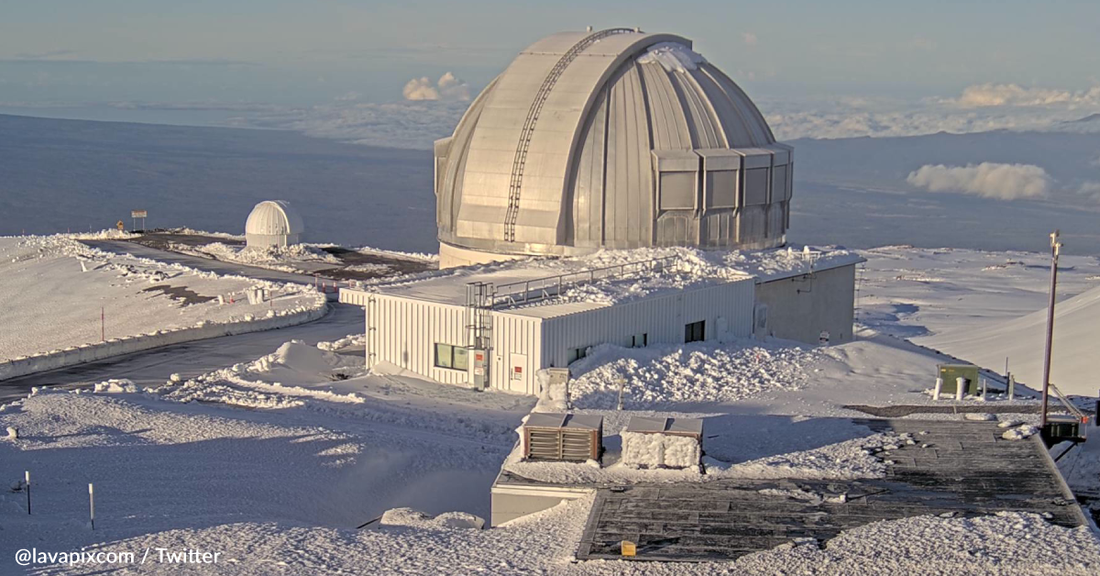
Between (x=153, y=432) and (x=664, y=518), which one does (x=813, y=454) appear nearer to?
(x=664, y=518)

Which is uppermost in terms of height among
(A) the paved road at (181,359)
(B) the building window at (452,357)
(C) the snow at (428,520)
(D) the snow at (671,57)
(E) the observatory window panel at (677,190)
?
(D) the snow at (671,57)

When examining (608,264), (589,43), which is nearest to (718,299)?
(608,264)

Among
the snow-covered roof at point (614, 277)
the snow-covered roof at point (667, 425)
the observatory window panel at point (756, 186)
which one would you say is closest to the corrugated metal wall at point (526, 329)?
the snow-covered roof at point (614, 277)

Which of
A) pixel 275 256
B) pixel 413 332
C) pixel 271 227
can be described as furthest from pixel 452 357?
pixel 271 227

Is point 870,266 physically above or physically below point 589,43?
below

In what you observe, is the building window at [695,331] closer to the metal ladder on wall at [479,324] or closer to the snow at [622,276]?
the snow at [622,276]

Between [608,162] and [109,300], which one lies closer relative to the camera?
[608,162]

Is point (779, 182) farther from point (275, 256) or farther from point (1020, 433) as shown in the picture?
point (275, 256)
